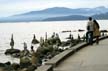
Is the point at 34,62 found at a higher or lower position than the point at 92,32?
lower

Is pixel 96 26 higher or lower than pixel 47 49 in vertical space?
higher

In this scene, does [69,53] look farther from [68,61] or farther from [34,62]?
→ [34,62]

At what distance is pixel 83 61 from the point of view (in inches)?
651

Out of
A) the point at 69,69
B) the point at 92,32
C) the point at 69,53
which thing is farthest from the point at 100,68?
the point at 92,32

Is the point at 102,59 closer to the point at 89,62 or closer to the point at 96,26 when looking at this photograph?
the point at 89,62

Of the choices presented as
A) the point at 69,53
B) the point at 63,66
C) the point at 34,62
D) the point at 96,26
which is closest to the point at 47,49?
the point at 34,62

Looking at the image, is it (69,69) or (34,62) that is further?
(34,62)

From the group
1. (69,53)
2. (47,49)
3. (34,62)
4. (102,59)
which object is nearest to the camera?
(102,59)

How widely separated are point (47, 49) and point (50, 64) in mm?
32785

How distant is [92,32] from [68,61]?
383 inches

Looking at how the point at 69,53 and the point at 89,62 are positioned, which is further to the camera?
the point at 69,53

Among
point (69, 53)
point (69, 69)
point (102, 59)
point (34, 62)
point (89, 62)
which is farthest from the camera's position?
point (34, 62)

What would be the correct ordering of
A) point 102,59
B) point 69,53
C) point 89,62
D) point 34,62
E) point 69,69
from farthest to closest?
point 34,62 → point 69,53 → point 102,59 → point 89,62 → point 69,69

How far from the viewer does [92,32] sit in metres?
26.0
